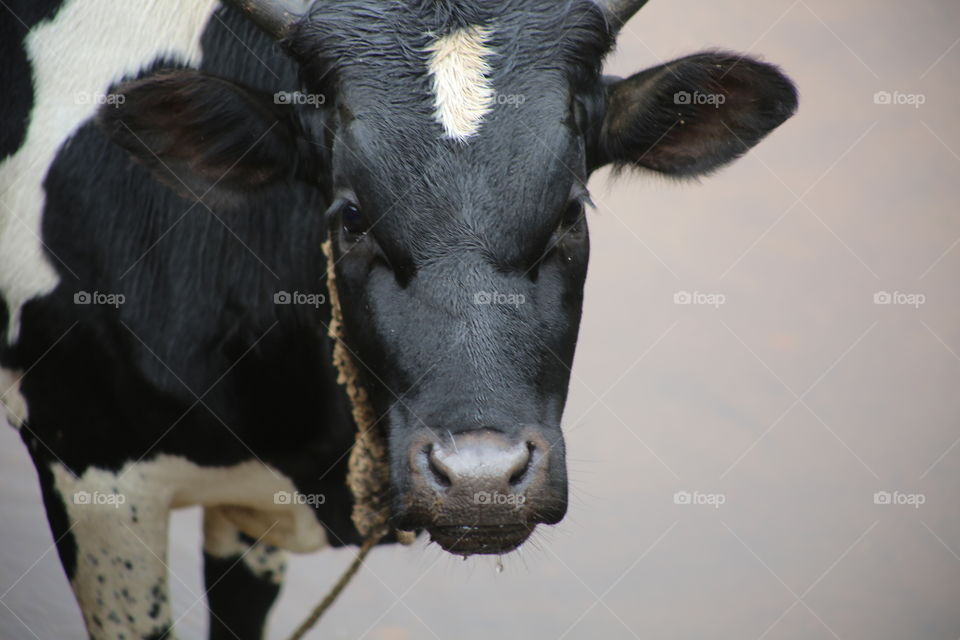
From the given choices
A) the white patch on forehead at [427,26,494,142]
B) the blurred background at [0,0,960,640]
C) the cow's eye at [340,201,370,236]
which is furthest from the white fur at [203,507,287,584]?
the white patch on forehead at [427,26,494,142]

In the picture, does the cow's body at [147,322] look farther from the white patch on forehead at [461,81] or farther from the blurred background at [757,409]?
the blurred background at [757,409]

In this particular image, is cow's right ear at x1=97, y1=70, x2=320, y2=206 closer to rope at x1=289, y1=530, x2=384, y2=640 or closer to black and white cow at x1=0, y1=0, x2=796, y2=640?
black and white cow at x1=0, y1=0, x2=796, y2=640

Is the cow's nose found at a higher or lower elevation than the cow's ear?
lower

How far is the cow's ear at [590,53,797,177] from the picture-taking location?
313 centimetres

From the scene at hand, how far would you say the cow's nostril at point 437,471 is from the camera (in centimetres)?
254

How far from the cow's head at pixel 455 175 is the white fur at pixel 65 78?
0.60 metres

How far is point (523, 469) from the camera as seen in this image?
255 centimetres

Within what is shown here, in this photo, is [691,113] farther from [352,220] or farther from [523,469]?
[523,469]

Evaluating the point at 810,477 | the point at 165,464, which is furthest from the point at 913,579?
the point at 165,464

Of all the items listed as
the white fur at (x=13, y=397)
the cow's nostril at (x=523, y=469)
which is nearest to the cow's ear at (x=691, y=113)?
the cow's nostril at (x=523, y=469)

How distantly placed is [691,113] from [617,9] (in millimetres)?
372

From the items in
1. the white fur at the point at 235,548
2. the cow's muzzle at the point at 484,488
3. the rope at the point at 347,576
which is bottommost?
the white fur at the point at 235,548

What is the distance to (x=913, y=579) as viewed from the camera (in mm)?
5523

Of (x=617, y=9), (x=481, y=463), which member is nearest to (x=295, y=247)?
(x=617, y=9)
